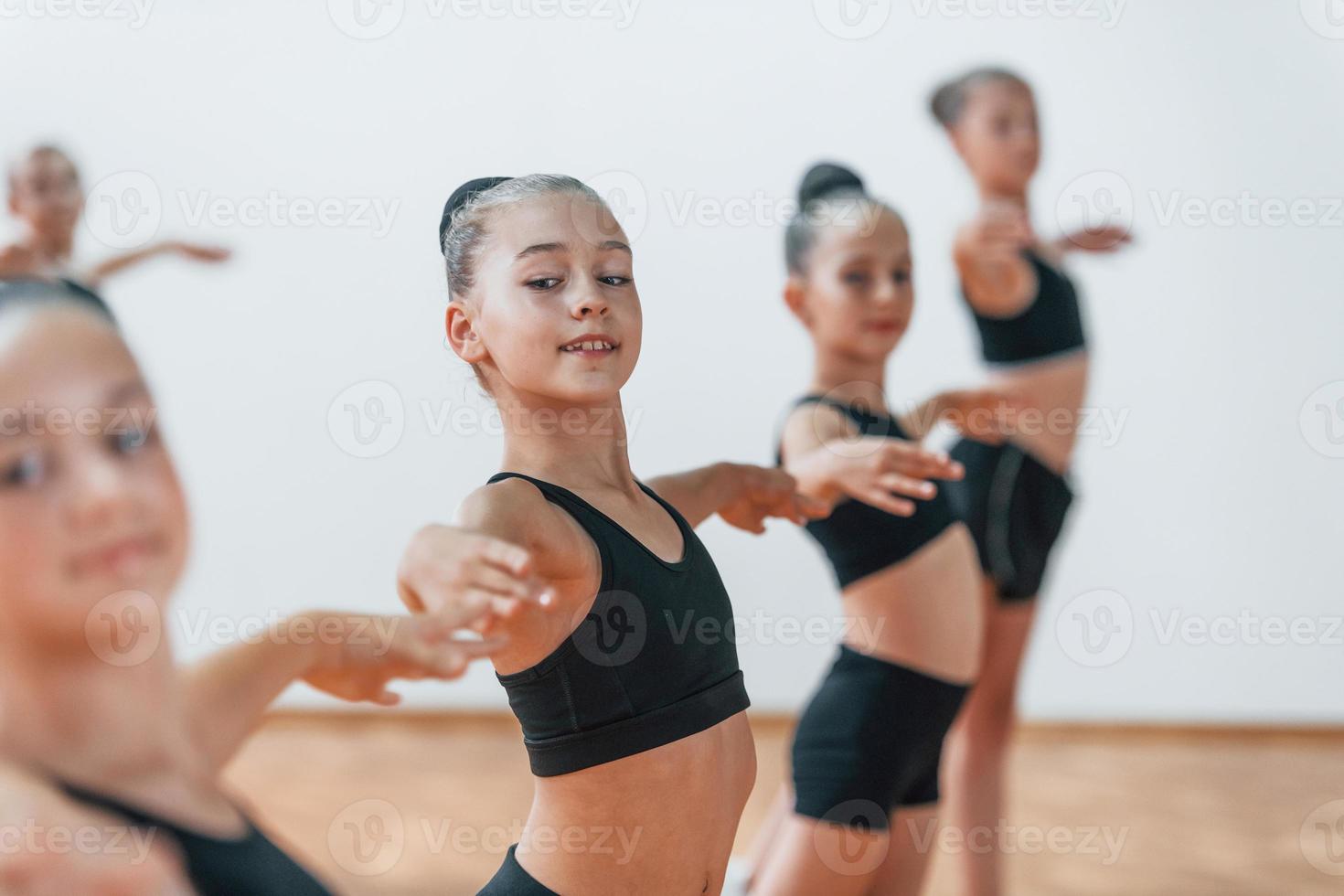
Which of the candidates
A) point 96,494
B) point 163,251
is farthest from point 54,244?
point 96,494

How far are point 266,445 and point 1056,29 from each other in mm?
2069

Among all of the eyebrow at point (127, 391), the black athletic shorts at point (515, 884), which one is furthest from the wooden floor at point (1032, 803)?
the eyebrow at point (127, 391)

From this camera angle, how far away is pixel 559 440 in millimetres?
1074

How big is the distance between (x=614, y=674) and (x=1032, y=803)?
1.83m

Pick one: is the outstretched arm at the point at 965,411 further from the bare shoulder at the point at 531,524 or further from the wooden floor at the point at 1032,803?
the bare shoulder at the point at 531,524

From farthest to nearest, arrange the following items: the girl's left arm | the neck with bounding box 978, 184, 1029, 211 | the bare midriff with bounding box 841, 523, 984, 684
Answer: the neck with bounding box 978, 184, 1029, 211, the bare midriff with bounding box 841, 523, 984, 684, the girl's left arm

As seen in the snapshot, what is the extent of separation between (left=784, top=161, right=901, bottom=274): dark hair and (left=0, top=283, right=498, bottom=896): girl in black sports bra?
116cm

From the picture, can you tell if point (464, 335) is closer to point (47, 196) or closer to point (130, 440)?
point (130, 440)

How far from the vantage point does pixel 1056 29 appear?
2.97 m

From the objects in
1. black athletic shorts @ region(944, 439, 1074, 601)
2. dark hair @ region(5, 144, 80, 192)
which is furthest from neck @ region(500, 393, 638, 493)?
dark hair @ region(5, 144, 80, 192)

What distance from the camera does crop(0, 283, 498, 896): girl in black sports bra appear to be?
23.9 inches

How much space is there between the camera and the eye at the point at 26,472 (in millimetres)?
610

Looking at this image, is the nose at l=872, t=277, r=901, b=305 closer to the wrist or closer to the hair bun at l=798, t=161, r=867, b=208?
the hair bun at l=798, t=161, r=867, b=208

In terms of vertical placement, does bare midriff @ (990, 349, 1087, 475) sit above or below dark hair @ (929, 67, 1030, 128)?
below
